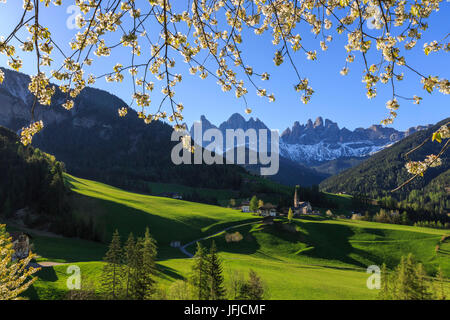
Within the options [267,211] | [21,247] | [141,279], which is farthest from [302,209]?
[141,279]

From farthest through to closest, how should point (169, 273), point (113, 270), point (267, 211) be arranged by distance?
point (267, 211) → point (169, 273) → point (113, 270)

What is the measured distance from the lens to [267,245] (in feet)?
203

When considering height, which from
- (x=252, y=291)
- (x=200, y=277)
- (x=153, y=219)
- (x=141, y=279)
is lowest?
(x=153, y=219)

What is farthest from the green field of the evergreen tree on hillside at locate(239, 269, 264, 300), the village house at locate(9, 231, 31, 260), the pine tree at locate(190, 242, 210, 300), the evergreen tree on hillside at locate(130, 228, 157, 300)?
the evergreen tree on hillside at locate(239, 269, 264, 300)

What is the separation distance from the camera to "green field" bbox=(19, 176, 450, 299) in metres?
40.0

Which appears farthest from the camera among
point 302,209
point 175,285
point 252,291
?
point 302,209

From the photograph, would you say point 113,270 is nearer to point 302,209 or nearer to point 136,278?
point 136,278

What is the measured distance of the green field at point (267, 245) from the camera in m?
40.0

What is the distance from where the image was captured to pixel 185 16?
657cm

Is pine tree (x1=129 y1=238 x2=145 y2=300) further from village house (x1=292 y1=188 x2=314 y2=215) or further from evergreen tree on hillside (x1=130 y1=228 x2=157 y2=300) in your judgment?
village house (x1=292 y1=188 x2=314 y2=215)

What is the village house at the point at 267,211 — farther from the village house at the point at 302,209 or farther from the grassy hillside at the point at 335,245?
the village house at the point at 302,209

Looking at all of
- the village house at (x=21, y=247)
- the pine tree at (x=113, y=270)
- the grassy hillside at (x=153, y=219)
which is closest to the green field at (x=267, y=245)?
the grassy hillside at (x=153, y=219)
